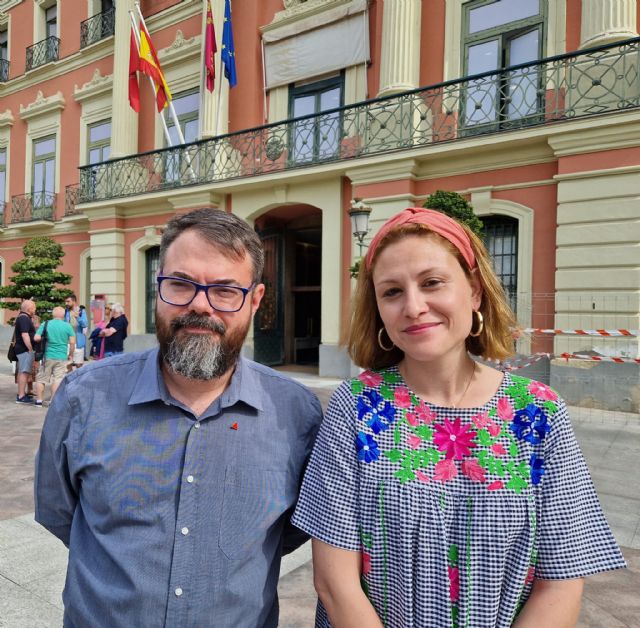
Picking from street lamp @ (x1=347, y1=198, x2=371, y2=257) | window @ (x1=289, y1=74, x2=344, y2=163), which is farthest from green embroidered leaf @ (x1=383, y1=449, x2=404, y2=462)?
window @ (x1=289, y1=74, x2=344, y2=163)

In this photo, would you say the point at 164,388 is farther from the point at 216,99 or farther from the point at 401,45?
the point at 216,99

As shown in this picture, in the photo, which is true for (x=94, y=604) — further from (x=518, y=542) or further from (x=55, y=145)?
(x=55, y=145)

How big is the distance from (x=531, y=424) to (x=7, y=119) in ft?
72.1

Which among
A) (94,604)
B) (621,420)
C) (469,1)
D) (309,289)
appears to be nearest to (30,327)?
(309,289)

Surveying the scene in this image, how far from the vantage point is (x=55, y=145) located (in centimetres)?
1709

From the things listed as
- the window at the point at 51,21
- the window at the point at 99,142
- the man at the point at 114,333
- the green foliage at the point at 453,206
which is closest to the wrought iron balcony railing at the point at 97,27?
the window at the point at 51,21

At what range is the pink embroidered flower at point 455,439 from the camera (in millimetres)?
1216

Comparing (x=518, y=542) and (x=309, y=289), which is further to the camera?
(x=309, y=289)

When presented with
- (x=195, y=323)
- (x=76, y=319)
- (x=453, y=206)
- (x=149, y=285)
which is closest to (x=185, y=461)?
(x=195, y=323)

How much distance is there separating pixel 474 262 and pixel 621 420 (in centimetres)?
730

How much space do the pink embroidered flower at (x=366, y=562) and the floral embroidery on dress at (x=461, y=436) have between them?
209mm

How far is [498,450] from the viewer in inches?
47.3

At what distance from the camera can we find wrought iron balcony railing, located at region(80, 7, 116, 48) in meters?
15.4

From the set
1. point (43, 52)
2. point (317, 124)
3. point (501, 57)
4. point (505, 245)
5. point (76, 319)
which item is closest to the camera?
point (505, 245)
